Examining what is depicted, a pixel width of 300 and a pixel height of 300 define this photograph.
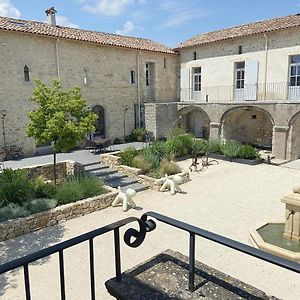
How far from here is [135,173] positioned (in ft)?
40.7

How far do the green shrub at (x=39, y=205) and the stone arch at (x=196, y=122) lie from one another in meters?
14.5

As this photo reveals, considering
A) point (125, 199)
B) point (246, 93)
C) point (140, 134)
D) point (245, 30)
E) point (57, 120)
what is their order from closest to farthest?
point (125, 199)
point (57, 120)
point (246, 93)
point (245, 30)
point (140, 134)

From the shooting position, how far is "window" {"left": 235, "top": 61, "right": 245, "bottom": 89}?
64.3 feet

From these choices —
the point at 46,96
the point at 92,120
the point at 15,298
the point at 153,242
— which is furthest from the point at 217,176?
the point at 15,298

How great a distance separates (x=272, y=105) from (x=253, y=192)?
7.35 m

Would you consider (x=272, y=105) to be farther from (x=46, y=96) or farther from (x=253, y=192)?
(x=46, y=96)

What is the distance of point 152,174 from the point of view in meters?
12.6

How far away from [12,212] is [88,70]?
1210cm

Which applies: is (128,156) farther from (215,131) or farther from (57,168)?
(215,131)

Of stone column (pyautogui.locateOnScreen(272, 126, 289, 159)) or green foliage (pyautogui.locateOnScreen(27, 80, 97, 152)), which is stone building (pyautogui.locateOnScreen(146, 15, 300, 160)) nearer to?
stone column (pyautogui.locateOnScreen(272, 126, 289, 159))

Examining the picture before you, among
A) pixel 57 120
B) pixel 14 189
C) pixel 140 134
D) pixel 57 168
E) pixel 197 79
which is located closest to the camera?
pixel 14 189

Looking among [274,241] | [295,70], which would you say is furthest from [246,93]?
[274,241]

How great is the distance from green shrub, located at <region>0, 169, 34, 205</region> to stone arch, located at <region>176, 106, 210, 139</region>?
14187mm

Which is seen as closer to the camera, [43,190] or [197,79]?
[43,190]
